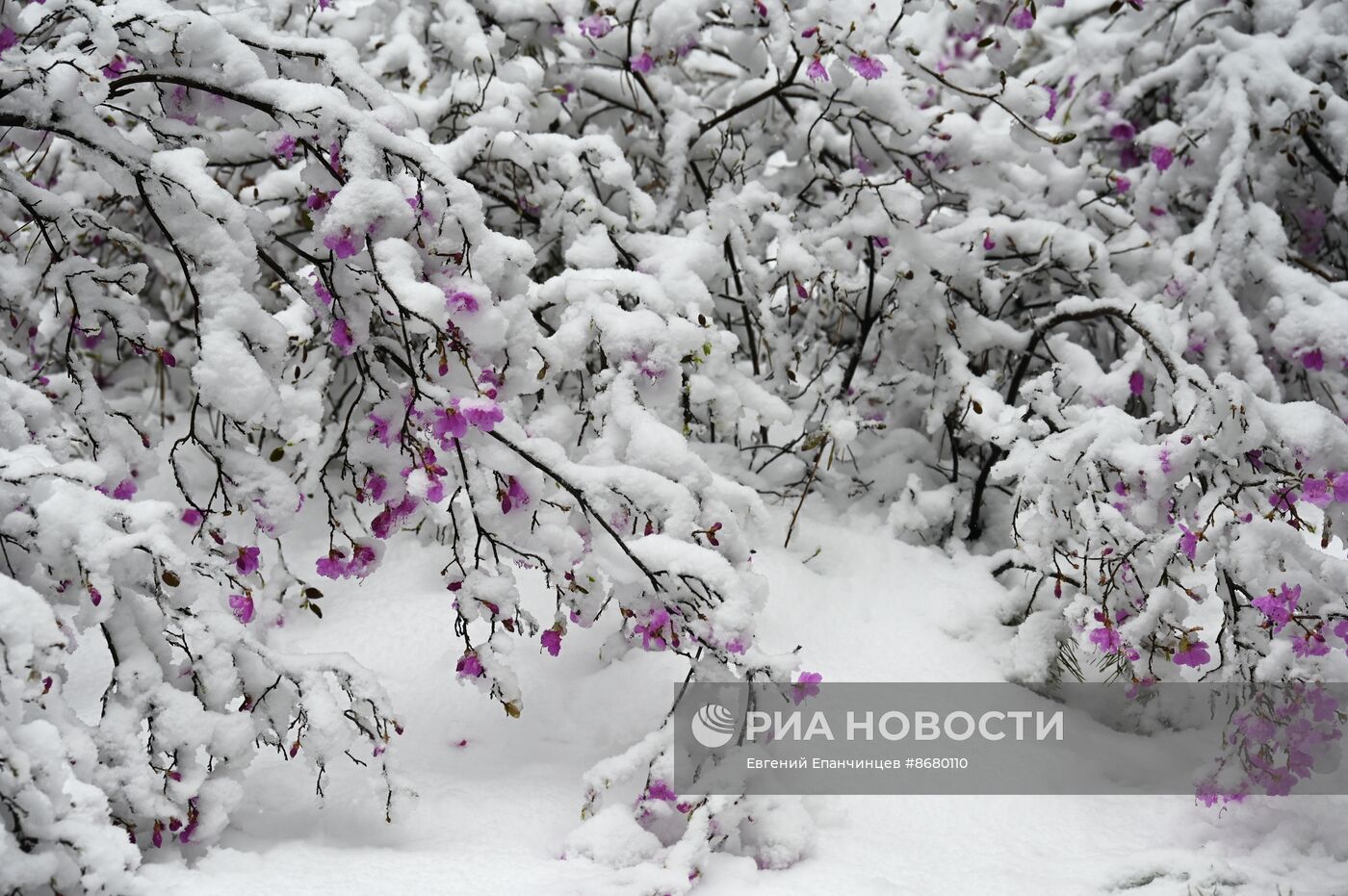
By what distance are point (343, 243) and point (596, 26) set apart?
1.57m

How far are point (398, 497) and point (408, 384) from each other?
23cm

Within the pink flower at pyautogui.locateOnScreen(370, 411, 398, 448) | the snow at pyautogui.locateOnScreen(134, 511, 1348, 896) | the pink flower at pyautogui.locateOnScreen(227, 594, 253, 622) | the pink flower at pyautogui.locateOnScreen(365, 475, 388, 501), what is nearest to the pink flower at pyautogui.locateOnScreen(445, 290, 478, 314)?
the pink flower at pyautogui.locateOnScreen(370, 411, 398, 448)

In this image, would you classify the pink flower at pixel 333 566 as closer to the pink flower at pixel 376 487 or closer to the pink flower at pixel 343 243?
the pink flower at pixel 376 487

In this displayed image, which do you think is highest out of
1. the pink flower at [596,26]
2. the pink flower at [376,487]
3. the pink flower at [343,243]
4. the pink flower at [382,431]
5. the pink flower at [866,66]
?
the pink flower at [596,26]

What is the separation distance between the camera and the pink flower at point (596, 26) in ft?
9.34

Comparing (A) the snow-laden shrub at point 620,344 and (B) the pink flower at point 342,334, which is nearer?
(A) the snow-laden shrub at point 620,344

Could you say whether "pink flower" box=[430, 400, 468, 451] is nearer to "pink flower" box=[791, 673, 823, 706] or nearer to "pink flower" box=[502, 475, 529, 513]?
"pink flower" box=[502, 475, 529, 513]

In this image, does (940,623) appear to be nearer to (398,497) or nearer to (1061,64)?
(398,497)

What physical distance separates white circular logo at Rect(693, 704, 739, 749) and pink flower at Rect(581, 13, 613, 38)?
195 cm

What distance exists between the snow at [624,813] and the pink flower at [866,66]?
52.9 inches

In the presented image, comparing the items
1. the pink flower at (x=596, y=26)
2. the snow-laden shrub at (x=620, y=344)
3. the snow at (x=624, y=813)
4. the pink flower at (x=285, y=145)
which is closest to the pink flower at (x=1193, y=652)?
the snow-laden shrub at (x=620, y=344)

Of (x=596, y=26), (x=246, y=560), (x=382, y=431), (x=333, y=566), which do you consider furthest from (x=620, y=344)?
(x=596, y=26)

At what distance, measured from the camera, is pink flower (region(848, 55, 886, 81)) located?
8.25 feet

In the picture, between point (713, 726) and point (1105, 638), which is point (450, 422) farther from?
point (1105, 638)
